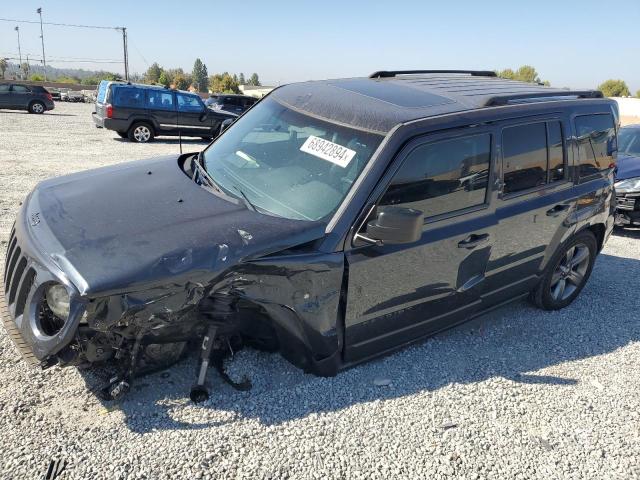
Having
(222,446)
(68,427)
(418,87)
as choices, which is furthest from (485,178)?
(68,427)

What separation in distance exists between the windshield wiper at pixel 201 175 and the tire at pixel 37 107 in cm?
2237

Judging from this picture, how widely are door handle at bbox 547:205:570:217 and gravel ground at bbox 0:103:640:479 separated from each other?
41.5 inches

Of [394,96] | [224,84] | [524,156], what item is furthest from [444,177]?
[224,84]

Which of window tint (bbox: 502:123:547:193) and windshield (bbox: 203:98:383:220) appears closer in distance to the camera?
windshield (bbox: 203:98:383:220)

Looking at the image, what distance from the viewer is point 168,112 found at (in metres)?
14.7

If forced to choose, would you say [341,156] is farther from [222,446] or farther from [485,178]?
[222,446]

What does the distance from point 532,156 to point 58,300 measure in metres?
3.34

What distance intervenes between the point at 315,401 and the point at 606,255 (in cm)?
493

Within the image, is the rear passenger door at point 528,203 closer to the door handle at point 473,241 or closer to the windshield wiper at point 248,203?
the door handle at point 473,241

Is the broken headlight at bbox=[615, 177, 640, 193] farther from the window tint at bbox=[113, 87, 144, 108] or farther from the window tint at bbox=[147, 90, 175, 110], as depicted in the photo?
the window tint at bbox=[113, 87, 144, 108]

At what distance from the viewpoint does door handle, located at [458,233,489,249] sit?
331 cm

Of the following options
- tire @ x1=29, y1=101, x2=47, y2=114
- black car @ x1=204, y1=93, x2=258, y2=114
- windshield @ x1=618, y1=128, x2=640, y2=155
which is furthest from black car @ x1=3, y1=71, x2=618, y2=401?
tire @ x1=29, y1=101, x2=47, y2=114

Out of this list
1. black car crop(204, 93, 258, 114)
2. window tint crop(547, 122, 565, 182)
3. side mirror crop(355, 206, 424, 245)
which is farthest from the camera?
black car crop(204, 93, 258, 114)

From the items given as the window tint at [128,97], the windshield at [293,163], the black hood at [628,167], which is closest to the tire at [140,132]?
the window tint at [128,97]
